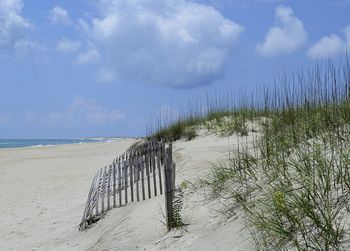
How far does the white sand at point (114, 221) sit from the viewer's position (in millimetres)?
3943

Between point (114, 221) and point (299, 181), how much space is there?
8.91 feet

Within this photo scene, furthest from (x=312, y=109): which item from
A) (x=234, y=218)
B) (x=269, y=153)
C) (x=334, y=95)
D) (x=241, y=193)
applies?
(x=234, y=218)

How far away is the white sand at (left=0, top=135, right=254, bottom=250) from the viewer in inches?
155

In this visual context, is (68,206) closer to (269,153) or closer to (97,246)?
(97,246)

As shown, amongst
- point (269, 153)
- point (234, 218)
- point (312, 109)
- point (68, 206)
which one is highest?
point (312, 109)

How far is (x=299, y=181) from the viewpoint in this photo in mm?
3693

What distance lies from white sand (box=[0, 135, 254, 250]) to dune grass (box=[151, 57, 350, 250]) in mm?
233

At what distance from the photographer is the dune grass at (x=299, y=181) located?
309 centimetres

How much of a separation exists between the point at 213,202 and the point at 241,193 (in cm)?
37

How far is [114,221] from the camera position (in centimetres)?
568

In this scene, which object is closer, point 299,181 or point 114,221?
point 299,181

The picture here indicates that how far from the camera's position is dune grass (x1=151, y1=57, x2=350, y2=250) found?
10.2 ft

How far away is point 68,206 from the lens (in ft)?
30.6

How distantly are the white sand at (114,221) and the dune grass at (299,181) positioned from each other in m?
0.23
